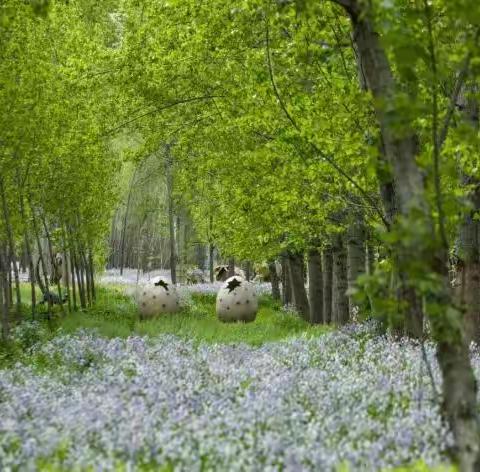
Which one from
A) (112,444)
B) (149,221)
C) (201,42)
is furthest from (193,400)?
(149,221)

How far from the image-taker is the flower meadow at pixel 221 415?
197 inches

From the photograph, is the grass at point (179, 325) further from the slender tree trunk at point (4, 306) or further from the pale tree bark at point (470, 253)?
the pale tree bark at point (470, 253)

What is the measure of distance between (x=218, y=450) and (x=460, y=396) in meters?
1.76

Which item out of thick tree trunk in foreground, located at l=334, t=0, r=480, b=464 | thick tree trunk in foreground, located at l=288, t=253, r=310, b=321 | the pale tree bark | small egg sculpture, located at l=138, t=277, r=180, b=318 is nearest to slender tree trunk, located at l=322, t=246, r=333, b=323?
thick tree trunk in foreground, located at l=288, t=253, r=310, b=321

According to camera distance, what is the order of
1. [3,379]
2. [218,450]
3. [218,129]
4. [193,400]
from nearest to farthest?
[218,450]
[193,400]
[3,379]
[218,129]

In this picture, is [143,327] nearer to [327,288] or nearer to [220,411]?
[327,288]

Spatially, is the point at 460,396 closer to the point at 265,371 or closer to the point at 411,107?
the point at 411,107

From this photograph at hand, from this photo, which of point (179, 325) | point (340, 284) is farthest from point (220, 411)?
point (340, 284)

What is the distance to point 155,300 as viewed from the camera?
67.1 feet

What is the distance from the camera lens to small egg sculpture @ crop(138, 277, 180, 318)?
2042 centimetres

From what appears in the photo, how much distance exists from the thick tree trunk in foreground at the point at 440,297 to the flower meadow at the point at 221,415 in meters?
0.40

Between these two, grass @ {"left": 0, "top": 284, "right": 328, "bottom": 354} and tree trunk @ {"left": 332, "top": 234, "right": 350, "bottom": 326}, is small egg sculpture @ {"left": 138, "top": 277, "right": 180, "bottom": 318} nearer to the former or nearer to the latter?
grass @ {"left": 0, "top": 284, "right": 328, "bottom": 354}

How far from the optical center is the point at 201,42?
535 inches

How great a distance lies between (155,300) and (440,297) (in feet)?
53.8
